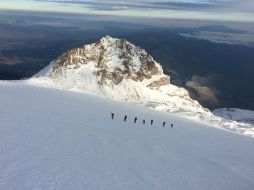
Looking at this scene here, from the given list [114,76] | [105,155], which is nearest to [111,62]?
[114,76]

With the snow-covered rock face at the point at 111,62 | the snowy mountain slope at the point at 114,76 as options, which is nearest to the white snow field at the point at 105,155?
the snowy mountain slope at the point at 114,76

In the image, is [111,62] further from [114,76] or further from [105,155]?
[105,155]

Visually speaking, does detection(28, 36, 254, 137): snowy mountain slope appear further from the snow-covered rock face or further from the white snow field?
the white snow field

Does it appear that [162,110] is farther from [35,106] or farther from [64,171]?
[64,171]

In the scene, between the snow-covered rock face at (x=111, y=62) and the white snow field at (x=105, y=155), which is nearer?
the white snow field at (x=105, y=155)

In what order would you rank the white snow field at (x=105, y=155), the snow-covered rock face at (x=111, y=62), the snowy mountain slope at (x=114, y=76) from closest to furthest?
1. the white snow field at (x=105, y=155)
2. the snowy mountain slope at (x=114, y=76)
3. the snow-covered rock face at (x=111, y=62)

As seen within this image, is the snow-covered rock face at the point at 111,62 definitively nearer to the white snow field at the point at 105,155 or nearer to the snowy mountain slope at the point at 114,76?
the snowy mountain slope at the point at 114,76

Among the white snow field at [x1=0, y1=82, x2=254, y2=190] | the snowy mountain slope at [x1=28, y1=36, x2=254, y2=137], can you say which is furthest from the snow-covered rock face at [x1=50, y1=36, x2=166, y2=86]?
the white snow field at [x1=0, y1=82, x2=254, y2=190]
